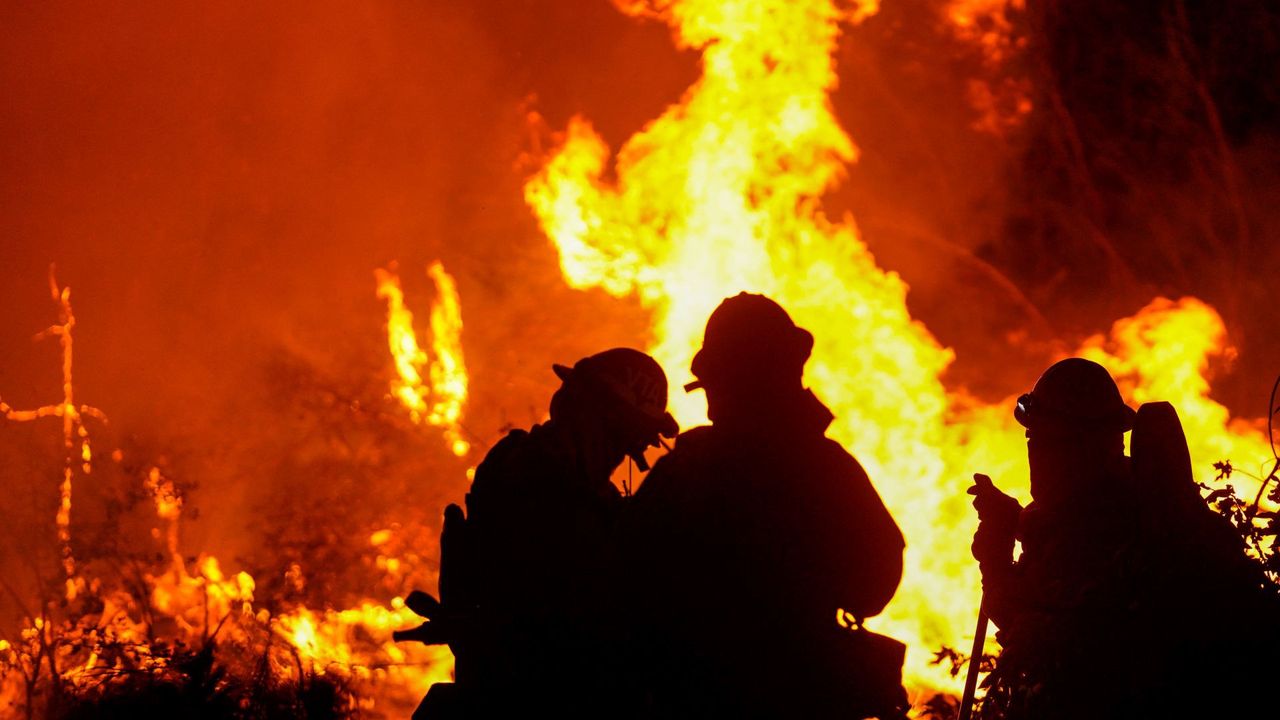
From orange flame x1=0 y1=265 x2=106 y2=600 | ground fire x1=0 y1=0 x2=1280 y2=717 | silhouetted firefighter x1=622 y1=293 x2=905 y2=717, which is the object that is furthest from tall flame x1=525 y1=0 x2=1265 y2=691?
orange flame x1=0 y1=265 x2=106 y2=600

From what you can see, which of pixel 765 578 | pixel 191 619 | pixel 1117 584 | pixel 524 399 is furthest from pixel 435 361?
pixel 765 578

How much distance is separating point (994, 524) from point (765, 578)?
108 inches

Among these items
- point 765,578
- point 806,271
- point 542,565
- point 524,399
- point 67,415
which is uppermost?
point 524,399

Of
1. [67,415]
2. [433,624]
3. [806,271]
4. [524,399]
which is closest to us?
[433,624]

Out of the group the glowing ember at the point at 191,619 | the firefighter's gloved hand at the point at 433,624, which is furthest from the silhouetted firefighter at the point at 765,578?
the glowing ember at the point at 191,619

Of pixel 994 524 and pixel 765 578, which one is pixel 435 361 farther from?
pixel 765 578

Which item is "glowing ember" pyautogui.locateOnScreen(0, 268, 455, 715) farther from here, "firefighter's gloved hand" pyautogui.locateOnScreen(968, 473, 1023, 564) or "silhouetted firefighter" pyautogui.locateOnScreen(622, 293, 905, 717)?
"silhouetted firefighter" pyautogui.locateOnScreen(622, 293, 905, 717)

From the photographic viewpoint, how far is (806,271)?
12.2m

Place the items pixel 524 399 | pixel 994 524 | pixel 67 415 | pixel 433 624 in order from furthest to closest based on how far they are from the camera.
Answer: pixel 67 415 < pixel 524 399 < pixel 994 524 < pixel 433 624

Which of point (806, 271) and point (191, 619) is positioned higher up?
point (806, 271)

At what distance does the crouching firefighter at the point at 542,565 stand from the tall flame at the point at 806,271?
5.70 m

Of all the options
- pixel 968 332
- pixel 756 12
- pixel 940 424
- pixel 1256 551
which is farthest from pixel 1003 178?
pixel 1256 551

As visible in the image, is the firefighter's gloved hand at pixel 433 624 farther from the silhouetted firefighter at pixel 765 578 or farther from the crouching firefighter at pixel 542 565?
the silhouetted firefighter at pixel 765 578

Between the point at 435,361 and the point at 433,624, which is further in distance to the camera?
the point at 435,361
